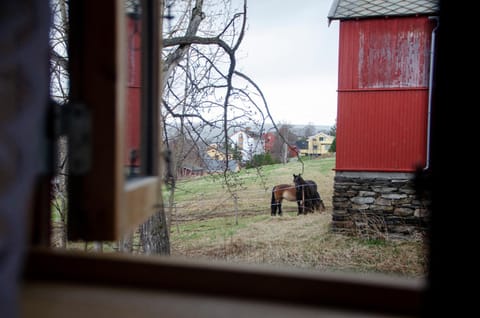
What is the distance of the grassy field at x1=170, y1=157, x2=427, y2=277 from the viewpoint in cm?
421

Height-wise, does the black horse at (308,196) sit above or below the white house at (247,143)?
below

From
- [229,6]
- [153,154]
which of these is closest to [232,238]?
[229,6]

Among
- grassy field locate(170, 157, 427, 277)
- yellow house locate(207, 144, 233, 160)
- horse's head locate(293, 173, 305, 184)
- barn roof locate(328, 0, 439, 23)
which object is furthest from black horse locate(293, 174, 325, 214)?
barn roof locate(328, 0, 439, 23)

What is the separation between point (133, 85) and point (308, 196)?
504 centimetres

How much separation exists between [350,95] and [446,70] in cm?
490

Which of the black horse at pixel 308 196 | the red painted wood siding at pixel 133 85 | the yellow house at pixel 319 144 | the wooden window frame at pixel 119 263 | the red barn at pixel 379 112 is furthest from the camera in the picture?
the black horse at pixel 308 196

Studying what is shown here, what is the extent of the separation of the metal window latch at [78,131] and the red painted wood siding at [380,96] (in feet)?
15.5

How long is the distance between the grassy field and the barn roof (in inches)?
70.6

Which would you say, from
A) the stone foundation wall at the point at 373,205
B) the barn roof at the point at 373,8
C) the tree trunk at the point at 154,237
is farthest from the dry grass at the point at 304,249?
the barn roof at the point at 373,8

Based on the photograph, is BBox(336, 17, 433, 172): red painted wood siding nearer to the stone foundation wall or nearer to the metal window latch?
the stone foundation wall

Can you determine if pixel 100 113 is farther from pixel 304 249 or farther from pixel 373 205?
pixel 373 205

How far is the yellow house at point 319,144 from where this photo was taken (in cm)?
518

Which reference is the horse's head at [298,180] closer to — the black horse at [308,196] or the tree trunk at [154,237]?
the black horse at [308,196]

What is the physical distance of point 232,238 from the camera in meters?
4.68
